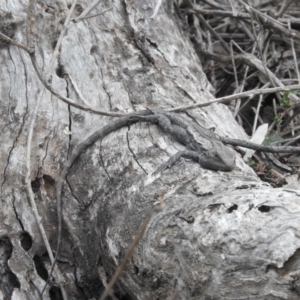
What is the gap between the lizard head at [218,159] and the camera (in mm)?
3314

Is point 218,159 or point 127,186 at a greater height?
point 127,186

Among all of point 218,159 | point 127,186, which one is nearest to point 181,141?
point 218,159

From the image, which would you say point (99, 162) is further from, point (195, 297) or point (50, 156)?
point (195, 297)

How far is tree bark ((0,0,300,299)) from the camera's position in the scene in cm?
254

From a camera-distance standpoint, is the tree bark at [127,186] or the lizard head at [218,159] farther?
the lizard head at [218,159]

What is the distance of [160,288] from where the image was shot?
2781 millimetres

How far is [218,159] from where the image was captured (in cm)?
342

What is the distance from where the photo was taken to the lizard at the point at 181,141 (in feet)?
11.0

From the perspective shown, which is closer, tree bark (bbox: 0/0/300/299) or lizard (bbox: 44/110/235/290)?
tree bark (bbox: 0/0/300/299)

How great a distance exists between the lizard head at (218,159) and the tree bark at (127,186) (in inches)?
2.3

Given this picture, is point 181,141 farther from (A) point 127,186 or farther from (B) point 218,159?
(A) point 127,186

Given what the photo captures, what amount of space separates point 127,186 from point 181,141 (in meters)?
0.56

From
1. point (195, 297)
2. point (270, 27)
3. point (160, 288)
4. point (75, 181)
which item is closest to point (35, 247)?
point (75, 181)

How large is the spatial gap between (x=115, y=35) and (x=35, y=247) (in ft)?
5.66
